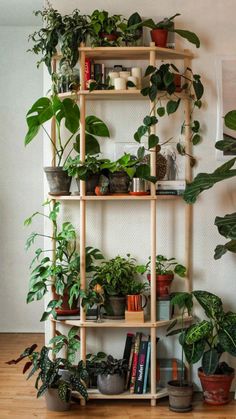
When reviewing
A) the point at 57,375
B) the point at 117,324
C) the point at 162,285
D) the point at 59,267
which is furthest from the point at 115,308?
the point at 57,375

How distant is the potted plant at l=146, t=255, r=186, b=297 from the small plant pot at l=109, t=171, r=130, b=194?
472 millimetres

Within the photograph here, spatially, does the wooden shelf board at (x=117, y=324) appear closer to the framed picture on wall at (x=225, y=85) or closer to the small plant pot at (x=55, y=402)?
the small plant pot at (x=55, y=402)

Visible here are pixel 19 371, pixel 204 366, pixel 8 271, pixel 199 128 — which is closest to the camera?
pixel 204 366

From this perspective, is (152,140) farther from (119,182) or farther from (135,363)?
(135,363)

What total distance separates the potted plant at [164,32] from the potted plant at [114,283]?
1.34 m

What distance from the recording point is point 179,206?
4.90m

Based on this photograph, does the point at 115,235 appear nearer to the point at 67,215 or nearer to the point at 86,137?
the point at 67,215

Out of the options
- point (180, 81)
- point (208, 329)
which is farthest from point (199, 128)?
point (208, 329)

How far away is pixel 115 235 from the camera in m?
4.93

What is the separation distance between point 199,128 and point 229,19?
2.25 feet

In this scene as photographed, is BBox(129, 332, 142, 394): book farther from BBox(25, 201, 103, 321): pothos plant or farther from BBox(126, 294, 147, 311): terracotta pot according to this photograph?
BBox(25, 201, 103, 321): pothos plant

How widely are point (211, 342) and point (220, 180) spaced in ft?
3.27

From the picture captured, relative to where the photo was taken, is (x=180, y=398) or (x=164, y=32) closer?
(x=180, y=398)

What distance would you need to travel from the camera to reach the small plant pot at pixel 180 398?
4.52 meters
